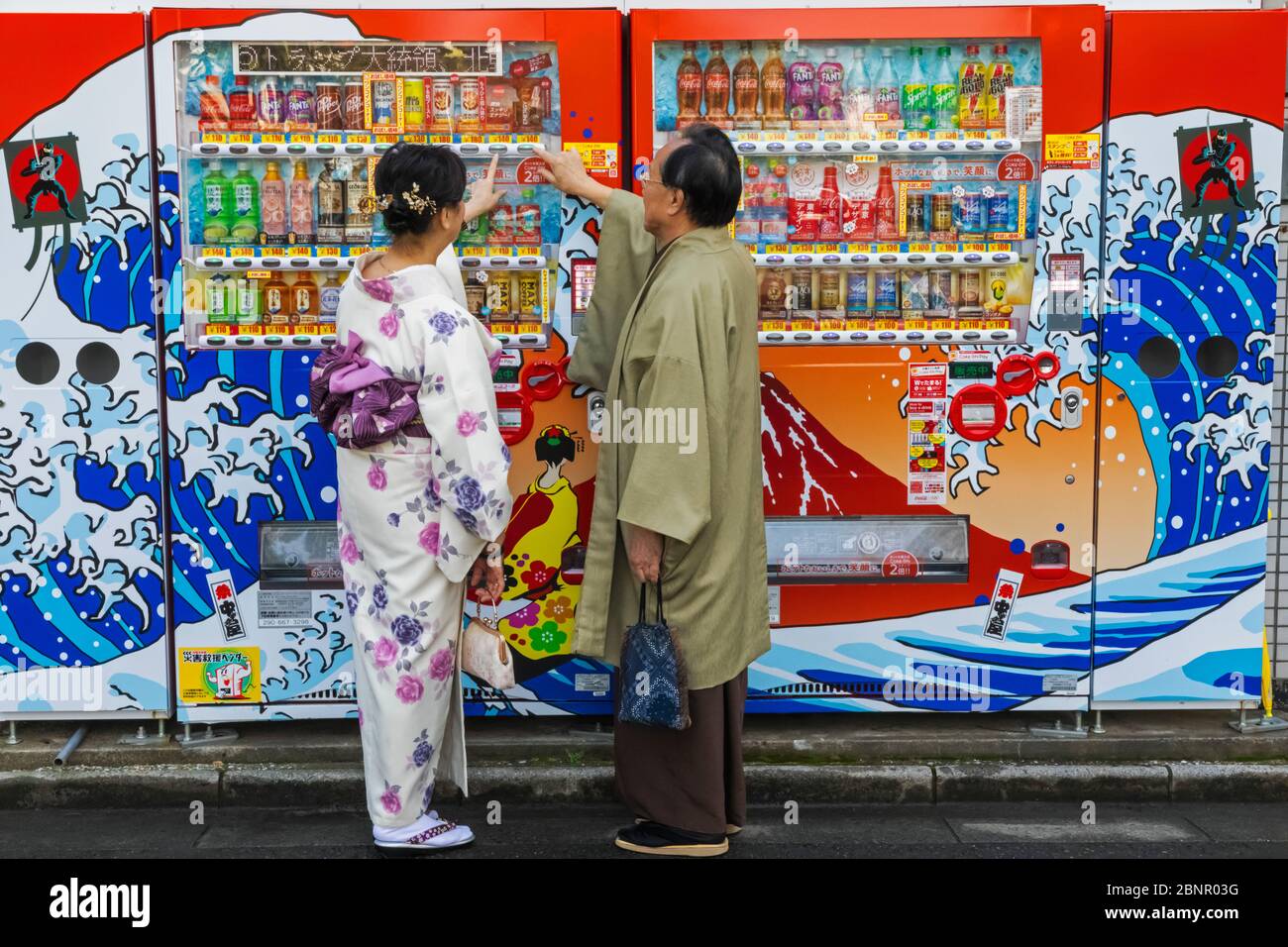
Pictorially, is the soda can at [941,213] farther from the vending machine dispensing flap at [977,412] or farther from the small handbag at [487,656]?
the small handbag at [487,656]

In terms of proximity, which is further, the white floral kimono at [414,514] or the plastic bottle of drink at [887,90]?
the plastic bottle of drink at [887,90]

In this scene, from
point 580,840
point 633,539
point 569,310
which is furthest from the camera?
point 569,310

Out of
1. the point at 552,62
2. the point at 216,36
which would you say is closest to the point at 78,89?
the point at 216,36

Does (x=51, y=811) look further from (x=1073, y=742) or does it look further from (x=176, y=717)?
(x=1073, y=742)

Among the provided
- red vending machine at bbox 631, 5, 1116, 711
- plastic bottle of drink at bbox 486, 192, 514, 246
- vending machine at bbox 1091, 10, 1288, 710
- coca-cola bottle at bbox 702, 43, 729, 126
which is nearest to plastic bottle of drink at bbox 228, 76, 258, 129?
plastic bottle of drink at bbox 486, 192, 514, 246

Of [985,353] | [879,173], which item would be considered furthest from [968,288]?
[879,173]

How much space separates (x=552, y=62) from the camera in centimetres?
447

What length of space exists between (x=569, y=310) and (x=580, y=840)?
173 centimetres

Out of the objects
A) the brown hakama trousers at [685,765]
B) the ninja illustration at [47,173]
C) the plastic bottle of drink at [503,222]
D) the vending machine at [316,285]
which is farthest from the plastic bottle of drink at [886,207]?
the ninja illustration at [47,173]

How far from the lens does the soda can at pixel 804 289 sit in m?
4.70

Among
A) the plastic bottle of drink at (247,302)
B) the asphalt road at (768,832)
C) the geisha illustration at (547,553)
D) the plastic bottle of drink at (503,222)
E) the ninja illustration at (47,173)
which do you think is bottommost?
the asphalt road at (768,832)

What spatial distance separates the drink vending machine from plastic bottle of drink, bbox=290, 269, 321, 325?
1.22 m

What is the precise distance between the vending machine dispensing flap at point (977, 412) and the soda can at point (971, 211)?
1.82ft

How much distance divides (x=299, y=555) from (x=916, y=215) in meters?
2.43
